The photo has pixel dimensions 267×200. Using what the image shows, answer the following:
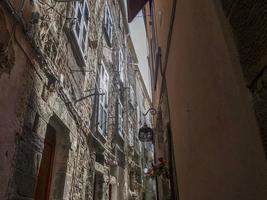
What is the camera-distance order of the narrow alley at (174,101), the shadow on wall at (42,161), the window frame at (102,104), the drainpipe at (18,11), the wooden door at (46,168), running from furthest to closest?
the window frame at (102,104), the wooden door at (46,168), the shadow on wall at (42,161), the drainpipe at (18,11), the narrow alley at (174,101)

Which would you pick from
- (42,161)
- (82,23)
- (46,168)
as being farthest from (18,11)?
(82,23)

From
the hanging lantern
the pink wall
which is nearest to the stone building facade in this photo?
the hanging lantern

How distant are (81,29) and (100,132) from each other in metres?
2.62

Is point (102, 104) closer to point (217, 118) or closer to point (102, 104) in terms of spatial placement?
point (102, 104)

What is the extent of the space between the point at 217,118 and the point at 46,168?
2.91 m

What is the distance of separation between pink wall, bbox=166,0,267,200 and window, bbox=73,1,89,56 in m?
2.80

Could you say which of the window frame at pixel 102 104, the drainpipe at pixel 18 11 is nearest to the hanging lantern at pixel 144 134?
the window frame at pixel 102 104

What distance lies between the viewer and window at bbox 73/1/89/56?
4.25 meters

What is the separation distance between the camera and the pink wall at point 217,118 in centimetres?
86

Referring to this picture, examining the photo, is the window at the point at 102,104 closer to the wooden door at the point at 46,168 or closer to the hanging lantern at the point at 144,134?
the hanging lantern at the point at 144,134

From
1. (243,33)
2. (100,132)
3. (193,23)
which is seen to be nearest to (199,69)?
(193,23)

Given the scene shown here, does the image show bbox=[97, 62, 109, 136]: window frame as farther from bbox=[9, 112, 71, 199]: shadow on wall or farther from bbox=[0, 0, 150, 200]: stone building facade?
bbox=[9, 112, 71, 199]: shadow on wall

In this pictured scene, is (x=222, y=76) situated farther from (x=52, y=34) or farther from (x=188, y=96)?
(x=52, y=34)

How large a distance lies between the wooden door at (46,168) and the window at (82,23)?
5.90 feet
